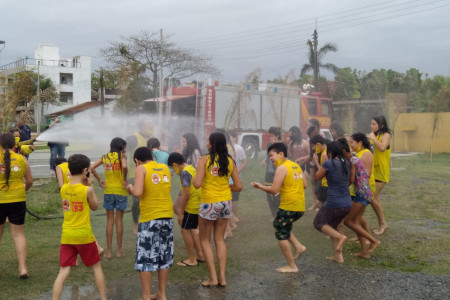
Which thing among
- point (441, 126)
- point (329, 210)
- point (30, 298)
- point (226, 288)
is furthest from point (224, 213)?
point (441, 126)

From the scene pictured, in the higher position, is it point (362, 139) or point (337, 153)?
point (362, 139)

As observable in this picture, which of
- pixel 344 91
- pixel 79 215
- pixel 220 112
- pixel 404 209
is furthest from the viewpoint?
pixel 344 91

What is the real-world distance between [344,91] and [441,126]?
926cm

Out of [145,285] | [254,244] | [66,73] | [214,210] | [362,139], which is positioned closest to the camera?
[145,285]

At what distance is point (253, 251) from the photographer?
20.8ft

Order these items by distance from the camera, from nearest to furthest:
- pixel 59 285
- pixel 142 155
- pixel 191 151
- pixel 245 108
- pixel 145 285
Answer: pixel 59 285 → pixel 145 285 → pixel 142 155 → pixel 191 151 → pixel 245 108

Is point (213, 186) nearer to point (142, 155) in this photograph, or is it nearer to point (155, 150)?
point (142, 155)

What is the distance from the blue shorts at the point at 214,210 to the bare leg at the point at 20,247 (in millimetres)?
2117

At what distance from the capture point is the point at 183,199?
525 cm

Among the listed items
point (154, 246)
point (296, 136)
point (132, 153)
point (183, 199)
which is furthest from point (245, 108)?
point (154, 246)

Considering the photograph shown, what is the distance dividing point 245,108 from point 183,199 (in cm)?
1279

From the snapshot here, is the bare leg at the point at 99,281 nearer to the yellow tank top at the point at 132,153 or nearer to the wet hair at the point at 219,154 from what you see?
the wet hair at the point at 219,154

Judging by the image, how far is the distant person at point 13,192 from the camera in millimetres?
5250

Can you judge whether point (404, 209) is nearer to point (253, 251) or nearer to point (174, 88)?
point (253, 251)
